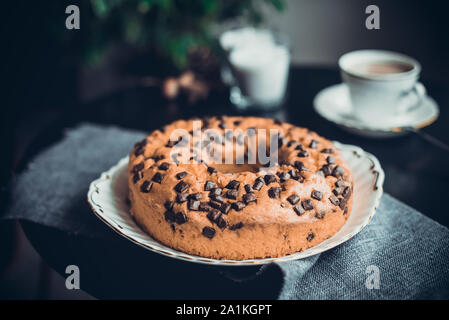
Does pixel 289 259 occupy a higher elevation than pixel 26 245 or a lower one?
higher

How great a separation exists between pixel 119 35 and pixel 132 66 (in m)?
1.70

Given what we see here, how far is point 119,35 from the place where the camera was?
2.54 meters

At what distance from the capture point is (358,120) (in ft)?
6.20

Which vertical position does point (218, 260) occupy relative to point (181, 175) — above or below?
below

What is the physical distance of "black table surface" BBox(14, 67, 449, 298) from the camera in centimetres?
114

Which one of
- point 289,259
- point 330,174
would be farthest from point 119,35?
point 289,259

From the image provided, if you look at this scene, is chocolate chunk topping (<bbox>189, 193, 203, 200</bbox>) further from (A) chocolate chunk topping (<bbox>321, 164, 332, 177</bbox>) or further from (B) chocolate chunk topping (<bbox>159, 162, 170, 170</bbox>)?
(A) chocolate chunk topping (<bbox>321, 164, 332, 177</bbox>)

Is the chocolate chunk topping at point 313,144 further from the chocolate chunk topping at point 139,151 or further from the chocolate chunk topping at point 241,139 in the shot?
the chocolate chunk topping at point 139,151

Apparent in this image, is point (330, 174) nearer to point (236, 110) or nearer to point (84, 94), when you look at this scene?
point (236, 110)

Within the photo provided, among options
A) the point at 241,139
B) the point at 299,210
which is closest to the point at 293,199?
the point at 299,210

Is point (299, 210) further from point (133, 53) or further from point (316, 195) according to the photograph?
point (133, 53)

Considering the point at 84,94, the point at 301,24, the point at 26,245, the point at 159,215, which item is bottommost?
the point at 26,245

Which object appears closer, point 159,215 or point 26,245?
point 159,215

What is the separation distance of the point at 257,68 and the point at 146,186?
1.06 m
